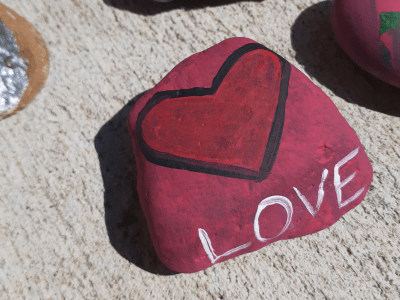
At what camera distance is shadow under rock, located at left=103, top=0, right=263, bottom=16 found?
1014 mm

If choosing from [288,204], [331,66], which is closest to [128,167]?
[288,204]

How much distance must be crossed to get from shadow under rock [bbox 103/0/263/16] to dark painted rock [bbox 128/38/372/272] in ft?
1.22

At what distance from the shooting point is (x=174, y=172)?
68 cm

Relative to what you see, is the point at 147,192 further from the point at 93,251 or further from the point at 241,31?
the point at 241,31

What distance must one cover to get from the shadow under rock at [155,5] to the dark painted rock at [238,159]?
1.22ft

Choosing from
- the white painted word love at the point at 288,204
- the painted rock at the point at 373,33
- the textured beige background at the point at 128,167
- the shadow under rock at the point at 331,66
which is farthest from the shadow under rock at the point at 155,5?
the white painted word love at the point at 288,204

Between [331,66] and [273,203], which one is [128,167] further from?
[331,66]

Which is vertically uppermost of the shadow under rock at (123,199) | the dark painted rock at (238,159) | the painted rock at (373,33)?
the painted rock at (373,33)

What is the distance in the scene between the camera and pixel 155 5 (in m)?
1.02

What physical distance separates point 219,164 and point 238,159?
0.04 meters

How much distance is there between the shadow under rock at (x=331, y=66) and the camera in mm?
948

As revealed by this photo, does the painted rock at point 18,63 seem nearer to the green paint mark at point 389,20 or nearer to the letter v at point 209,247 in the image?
the letter v at point 209,247

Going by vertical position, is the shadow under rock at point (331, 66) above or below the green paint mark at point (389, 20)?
below

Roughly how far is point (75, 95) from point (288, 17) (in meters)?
0.72
